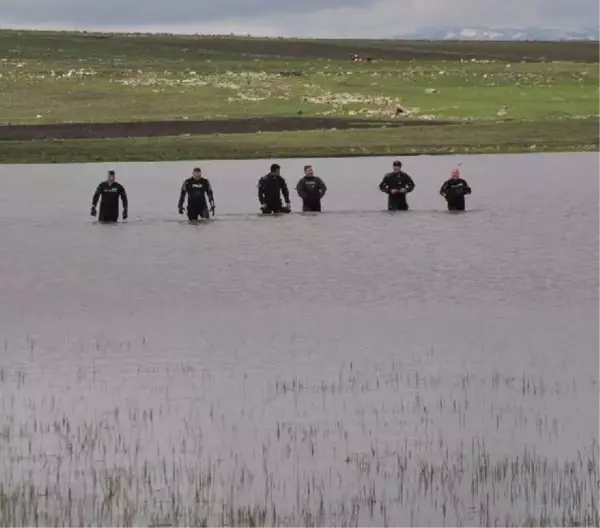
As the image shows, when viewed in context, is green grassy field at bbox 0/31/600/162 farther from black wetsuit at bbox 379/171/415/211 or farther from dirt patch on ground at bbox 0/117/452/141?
black wetsuit at bbox 379/171/415/211

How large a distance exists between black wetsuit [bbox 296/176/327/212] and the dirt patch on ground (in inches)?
1408

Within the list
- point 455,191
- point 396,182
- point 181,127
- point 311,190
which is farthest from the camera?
point 181,127

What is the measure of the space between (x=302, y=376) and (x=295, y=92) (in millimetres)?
82183

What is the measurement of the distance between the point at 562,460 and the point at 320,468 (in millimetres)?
2086

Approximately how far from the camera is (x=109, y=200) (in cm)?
3981

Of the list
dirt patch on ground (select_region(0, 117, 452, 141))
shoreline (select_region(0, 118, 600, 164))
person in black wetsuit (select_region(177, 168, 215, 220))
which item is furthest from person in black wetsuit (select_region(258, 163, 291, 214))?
dirt patch on ground (select_region(0, 117, 452, 141))

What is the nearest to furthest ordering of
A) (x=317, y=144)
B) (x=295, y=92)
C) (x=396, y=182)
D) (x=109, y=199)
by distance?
(x=396, y=182)
(x=109, y=199)
(x=317, y=144)
(x=295, y=92)

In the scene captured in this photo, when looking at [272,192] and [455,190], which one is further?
[455,190]

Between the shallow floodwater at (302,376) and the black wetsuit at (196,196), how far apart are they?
2.06 feet

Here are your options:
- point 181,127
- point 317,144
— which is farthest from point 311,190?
point 181,127

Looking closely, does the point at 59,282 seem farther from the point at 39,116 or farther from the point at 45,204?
the point at 39,116

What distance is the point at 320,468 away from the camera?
46.0ft

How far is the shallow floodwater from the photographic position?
13.0m

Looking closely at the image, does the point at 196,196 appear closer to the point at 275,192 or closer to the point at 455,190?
the point at 275,192
